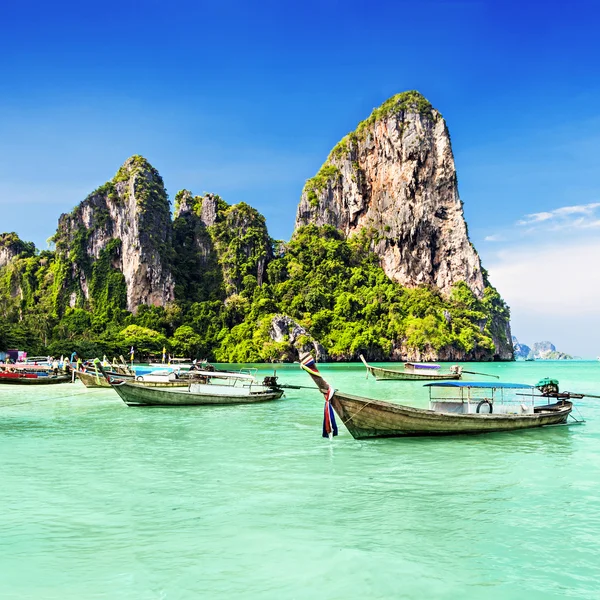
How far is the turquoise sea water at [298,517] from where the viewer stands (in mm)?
6133

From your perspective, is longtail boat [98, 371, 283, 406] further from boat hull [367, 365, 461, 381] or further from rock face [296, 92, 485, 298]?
rock face [296, 92, 485, 298]

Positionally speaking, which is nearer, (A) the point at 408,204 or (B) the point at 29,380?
(B) the point at 29,380

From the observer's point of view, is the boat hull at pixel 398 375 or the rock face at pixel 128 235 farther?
the rock face at pixel 128 235

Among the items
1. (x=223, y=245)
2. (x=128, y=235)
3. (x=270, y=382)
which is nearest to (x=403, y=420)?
(x=270, y=382)

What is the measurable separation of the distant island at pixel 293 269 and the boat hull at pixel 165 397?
5383 cm

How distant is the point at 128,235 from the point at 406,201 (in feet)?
190

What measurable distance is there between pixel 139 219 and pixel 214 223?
1825 cm

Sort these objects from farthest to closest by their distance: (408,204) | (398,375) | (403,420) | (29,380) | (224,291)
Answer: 1. (408,204)
2. (224,291)
3. (398,375)
4. (29,380)
5. (403,420)

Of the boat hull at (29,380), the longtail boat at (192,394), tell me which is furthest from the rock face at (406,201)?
the longtail boat at (192,394)

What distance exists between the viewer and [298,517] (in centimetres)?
820

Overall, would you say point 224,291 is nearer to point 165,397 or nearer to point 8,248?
point 8,248

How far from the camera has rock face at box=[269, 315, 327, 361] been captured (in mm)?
85000

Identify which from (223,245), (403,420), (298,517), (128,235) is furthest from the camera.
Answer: (223,245)

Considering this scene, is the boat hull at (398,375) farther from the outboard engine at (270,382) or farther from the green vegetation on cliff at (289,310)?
the green vegetation on cliff at (289,310)
